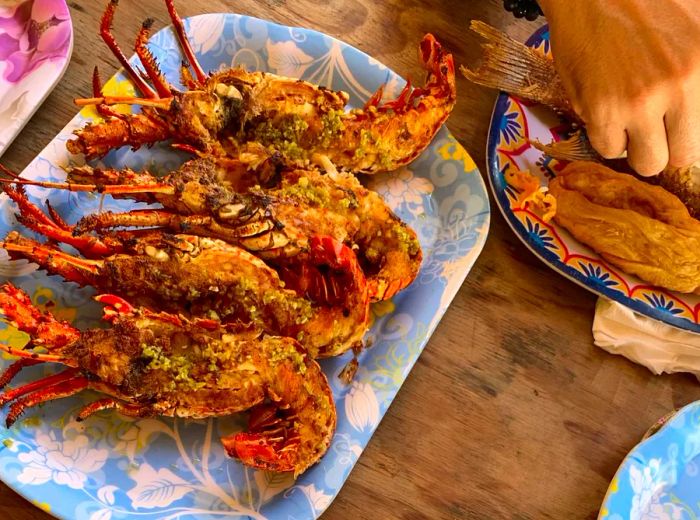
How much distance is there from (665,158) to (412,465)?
1.20 metres

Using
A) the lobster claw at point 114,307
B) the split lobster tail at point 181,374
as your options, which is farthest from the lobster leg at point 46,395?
the lobster claw at point 114,307

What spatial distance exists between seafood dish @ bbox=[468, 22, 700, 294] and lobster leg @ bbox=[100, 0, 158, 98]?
1.17 meters

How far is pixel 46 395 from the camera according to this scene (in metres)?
1.70

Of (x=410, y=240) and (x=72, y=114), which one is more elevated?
(x=72, y=114)

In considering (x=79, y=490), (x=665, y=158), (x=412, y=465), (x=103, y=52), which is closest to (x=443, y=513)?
(x=412, y=465)

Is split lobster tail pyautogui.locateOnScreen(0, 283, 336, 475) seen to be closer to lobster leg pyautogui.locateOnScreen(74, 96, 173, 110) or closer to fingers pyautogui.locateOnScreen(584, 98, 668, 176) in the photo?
lobster leg pyautogui.locateOnScreen(74, 96, 173, 110)

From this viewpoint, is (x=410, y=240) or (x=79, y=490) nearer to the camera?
(x=79, y=490)

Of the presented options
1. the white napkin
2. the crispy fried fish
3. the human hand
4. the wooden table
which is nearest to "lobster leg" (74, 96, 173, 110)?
the wooden table

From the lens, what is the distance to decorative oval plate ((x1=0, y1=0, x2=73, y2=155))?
2.12m

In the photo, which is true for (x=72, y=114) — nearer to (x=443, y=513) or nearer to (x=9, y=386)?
(x=9, y=386)

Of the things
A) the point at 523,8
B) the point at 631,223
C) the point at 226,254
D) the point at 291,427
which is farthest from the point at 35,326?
the point at 523,8

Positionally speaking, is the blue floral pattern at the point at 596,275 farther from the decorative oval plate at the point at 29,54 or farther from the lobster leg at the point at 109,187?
the decorative oval plate at the point at 29,54

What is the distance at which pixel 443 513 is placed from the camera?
6.40 ft

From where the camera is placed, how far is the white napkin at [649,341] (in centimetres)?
220
